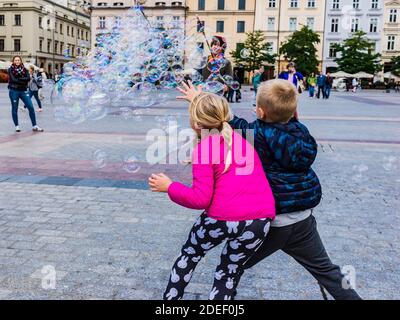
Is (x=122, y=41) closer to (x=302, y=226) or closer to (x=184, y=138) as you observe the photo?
(x=184, y=138)

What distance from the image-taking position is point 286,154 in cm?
237

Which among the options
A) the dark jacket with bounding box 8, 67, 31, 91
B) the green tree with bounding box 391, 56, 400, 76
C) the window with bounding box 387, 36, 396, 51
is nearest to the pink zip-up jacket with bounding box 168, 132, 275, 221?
the dark jacket with bounding box 8, 67, 31, 91

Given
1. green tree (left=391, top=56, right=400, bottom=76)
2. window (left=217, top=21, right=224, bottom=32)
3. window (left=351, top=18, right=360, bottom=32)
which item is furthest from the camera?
window (left=217, top=21, right=224, bottom=32)

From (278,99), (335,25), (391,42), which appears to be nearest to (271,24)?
(335,25)

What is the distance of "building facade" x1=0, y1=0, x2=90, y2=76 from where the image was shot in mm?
68875

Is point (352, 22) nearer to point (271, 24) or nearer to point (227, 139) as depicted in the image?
point (271, 24)

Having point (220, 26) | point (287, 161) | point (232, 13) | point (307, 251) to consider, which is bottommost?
point (307, 251)

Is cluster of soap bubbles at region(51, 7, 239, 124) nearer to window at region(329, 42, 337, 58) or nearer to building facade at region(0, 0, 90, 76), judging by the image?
window at region(329, 42, 337, 58)

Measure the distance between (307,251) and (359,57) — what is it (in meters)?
56.8

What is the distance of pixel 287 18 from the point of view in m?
62.2

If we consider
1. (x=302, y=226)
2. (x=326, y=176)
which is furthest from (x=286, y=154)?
(x=326, y=176)

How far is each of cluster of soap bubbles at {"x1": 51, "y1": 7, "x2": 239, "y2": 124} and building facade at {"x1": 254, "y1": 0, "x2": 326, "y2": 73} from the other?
54963 millimetres
